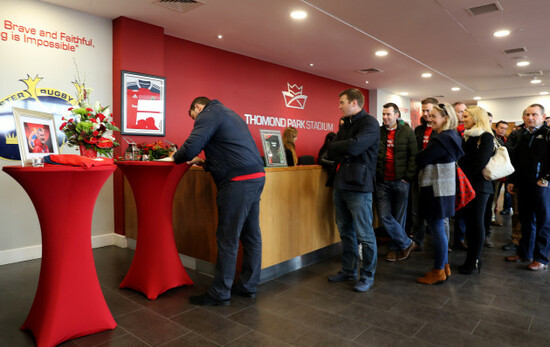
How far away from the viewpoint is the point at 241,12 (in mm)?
4582

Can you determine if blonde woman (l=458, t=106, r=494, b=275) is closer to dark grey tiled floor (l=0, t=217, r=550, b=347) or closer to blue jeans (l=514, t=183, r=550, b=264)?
dark grey tiled floor (l=0, t=217, r=550, b=347)

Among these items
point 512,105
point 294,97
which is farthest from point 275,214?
point 512,105

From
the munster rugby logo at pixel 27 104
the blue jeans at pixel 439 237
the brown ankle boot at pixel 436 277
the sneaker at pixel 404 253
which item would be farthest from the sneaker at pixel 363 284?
the munster rugby logo at pixel 27 104

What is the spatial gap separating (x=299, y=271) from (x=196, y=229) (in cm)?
106

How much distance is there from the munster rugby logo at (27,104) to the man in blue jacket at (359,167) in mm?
2616

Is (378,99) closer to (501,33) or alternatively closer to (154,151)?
(501,33)

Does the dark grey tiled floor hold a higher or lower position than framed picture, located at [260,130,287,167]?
lower

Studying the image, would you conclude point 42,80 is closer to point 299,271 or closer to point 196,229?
point 196,229

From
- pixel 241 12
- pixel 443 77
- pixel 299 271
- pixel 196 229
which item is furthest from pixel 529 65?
pixel 196 229

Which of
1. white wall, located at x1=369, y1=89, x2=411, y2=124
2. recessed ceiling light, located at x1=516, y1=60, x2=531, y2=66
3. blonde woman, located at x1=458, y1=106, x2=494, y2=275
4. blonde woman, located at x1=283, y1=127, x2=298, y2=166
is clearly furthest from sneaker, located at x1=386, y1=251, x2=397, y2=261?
white wall, located at x1=369, y1=89, x2=411, y2=124

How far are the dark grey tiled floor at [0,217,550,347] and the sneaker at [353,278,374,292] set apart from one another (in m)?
0.06

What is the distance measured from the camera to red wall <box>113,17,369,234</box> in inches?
183

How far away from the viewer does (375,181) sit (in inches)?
122

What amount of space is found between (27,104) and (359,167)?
140 inches
